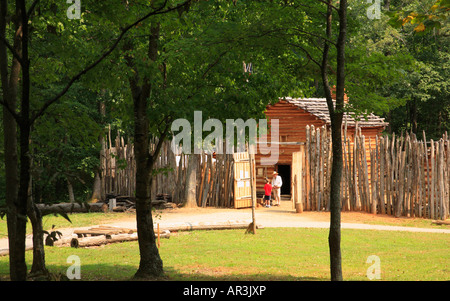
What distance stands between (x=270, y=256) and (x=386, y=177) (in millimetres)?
8703

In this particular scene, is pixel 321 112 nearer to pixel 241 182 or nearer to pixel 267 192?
pixel 267 192

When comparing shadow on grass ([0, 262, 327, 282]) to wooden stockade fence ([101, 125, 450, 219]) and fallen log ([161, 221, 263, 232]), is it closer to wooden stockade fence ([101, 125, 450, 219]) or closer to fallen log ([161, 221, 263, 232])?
wooden stockade fence ([101, 125, 450, 219])

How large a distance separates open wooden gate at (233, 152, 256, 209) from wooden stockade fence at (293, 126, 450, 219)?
3.01m

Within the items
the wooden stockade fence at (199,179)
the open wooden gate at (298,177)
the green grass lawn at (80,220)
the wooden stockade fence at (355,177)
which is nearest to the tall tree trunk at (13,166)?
the wooden stockade fence at (355,177)

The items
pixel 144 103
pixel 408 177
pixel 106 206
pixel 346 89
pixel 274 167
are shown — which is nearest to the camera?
pixel 346 89

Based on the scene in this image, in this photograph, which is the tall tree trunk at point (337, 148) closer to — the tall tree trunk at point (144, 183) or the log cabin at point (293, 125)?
the tall tree trunk at point (144, 183)

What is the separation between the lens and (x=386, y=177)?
2061 cm

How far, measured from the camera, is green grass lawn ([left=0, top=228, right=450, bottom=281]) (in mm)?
10891

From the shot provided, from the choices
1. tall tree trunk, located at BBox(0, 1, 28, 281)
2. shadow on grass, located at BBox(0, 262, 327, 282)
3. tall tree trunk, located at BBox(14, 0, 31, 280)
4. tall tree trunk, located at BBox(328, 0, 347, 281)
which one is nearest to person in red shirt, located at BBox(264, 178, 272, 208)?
shadow on grass, located at BBox(0, 262, 327, 282)

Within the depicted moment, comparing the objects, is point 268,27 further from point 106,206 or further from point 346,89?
point 106,206

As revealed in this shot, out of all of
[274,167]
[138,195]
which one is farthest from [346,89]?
[274,167]

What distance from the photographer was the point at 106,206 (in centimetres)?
2462

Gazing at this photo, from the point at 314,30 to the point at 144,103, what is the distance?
3.07 m

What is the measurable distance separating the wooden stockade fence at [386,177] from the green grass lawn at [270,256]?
128 inches
